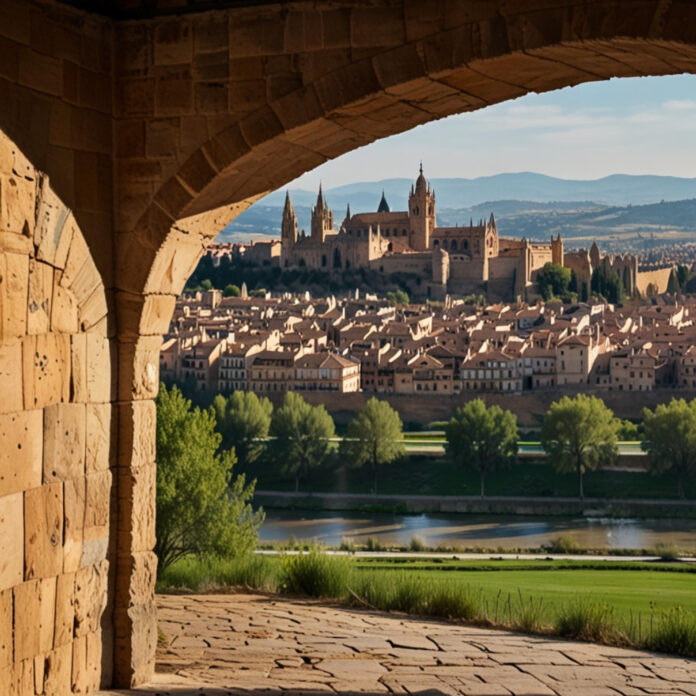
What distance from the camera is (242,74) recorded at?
372cm

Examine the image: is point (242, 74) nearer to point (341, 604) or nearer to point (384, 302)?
point (341, 604)

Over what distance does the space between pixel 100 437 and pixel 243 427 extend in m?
31.2

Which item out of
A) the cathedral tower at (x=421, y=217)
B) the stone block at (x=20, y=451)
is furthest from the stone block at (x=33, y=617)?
the cathedral tower at (x=421, y=217)

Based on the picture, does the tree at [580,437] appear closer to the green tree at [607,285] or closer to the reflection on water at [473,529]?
the reflection on water at [473,529]

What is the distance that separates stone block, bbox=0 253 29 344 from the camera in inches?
133

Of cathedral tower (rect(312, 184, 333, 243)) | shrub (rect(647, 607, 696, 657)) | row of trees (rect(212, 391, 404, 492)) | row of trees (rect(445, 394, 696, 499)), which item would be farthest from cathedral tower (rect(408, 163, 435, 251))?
shrub (rect(647, 607, 696, 657))

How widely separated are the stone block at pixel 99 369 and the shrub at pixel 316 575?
2.12m

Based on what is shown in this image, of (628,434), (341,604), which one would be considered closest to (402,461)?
(628,434)

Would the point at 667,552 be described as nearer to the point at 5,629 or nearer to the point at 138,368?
the point at 138,368

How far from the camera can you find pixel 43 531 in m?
3.58

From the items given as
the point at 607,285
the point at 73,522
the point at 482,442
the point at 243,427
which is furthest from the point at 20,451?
the point at 607,285

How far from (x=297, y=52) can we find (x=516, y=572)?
12235 mm

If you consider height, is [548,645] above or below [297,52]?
below

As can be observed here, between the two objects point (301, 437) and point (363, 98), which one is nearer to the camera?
point (363, 98)
